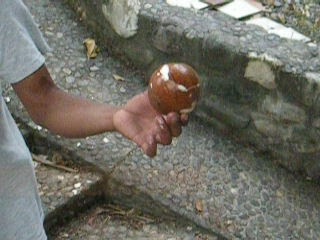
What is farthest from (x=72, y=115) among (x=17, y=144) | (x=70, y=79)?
(x=70, y=79)

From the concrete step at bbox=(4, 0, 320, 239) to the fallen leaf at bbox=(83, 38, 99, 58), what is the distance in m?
0.23

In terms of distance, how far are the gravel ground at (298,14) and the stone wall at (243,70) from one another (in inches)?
7.1

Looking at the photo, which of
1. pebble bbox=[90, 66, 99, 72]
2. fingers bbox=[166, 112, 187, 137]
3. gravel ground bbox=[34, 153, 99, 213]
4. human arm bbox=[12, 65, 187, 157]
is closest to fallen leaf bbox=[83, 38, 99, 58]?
pebble bbox=[90, 66, 99, 72]

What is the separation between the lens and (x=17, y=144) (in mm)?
1627

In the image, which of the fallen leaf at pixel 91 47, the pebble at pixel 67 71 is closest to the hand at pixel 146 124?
the pebble at pixel 67 71

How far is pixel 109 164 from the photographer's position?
2.75 meters

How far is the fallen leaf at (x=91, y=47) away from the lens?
3223 millimetres

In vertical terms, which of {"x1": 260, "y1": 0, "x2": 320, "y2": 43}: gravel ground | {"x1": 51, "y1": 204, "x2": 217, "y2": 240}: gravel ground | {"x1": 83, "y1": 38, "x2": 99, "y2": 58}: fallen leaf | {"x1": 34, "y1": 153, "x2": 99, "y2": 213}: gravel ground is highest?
{"x1": 260, "y1": 0, "x2": 320, "y2": 43}: gravel ground

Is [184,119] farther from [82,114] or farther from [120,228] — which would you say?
[120,228]

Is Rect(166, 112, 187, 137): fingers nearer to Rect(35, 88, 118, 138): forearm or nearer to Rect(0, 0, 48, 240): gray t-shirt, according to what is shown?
Rect(35, 88, 118, 138): forearm

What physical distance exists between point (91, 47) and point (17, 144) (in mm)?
1664

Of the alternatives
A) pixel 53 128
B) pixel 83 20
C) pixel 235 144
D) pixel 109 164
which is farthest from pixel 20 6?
pixel 83 20

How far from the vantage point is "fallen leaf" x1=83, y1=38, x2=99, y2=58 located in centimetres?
322

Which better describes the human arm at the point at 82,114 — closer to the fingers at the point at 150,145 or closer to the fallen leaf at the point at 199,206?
the fingers at the point at 150,145
